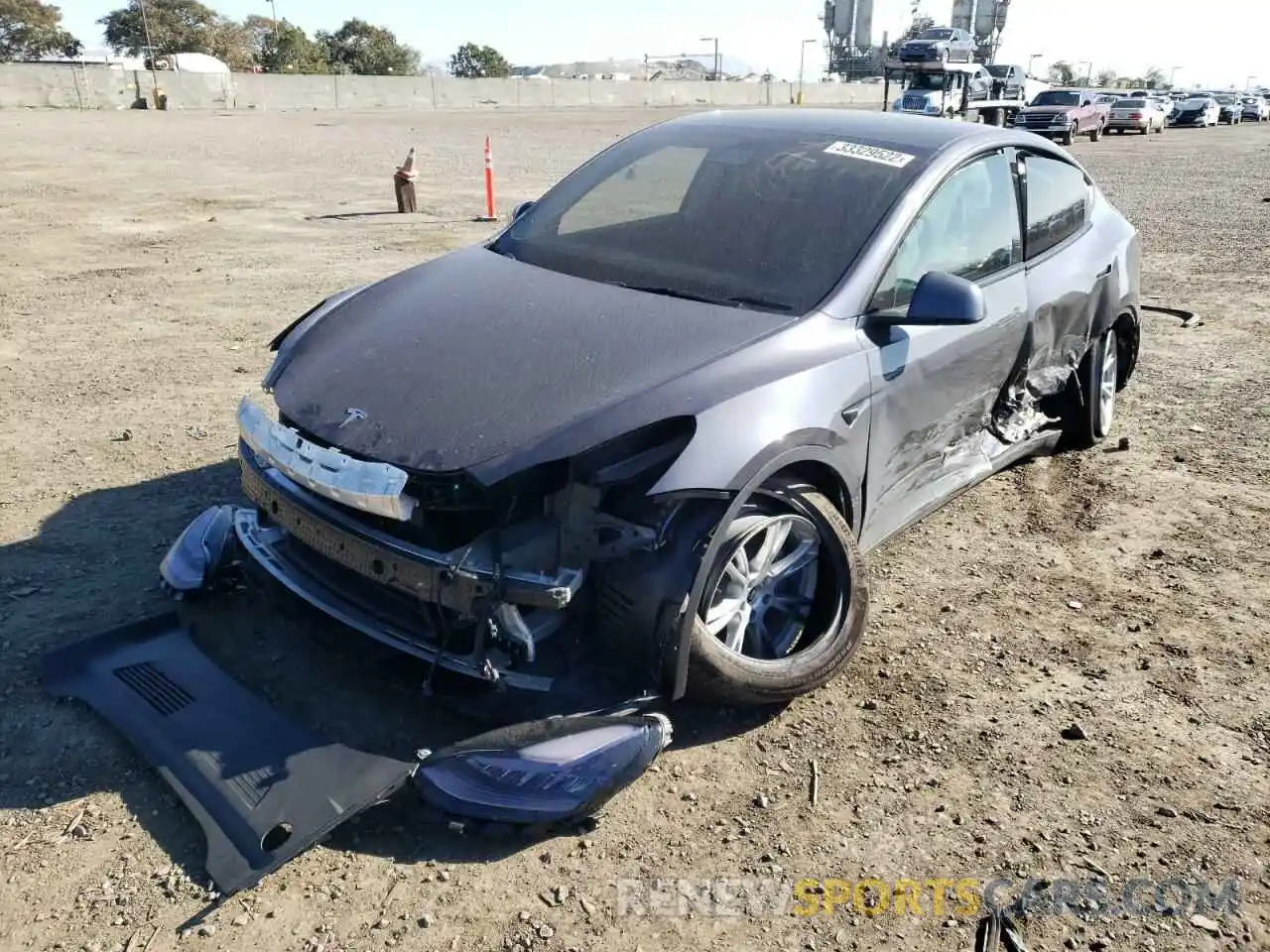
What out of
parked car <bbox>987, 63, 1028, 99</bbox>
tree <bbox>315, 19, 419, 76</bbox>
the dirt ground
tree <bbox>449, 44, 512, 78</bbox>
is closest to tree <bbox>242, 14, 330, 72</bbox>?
tree <bbox>315, 19, 419, 76</bbox>

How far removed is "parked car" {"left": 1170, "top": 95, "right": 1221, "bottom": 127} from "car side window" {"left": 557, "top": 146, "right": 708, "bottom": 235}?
51242mm

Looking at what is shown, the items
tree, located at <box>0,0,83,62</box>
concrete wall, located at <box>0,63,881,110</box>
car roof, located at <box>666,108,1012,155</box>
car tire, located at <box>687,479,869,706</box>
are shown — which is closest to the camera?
car tire, located at <box>687,479,869,706</box>

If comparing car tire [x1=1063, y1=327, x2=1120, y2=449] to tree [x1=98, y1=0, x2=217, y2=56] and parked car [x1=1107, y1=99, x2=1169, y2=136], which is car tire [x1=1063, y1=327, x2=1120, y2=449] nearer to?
parked car [x1=1107, y1=99, x2=1169, y2=136]

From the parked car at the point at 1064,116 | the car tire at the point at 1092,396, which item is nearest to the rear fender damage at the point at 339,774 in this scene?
the car tire at the point at 1092,396

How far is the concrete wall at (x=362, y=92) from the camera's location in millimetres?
44375

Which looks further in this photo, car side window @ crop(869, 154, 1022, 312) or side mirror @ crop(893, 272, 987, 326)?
car side window @ crop(869, 154, 1022, 312)

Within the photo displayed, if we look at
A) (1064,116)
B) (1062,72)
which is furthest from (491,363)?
(1062,72)

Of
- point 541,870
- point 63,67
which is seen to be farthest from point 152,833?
point 63,67

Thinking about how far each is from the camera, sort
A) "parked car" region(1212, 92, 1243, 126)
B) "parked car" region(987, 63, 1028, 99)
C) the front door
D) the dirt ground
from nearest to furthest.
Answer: the dirt ground
the front door
"parked car" region(987, 63, 1028, 99)
"parked car" region(1212, 92, 1243, 126)

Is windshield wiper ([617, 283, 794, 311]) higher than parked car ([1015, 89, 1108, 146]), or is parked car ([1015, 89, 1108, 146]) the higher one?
parked car ([1015, 89, 1108, 146])

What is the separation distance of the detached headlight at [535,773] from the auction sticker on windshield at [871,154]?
243 centimetres

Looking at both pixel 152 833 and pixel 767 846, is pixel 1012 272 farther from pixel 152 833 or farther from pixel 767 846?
pixel 152 833

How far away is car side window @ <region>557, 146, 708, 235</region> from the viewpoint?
426cm

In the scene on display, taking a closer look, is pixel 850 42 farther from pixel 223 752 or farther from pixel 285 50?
pixel 223 752
